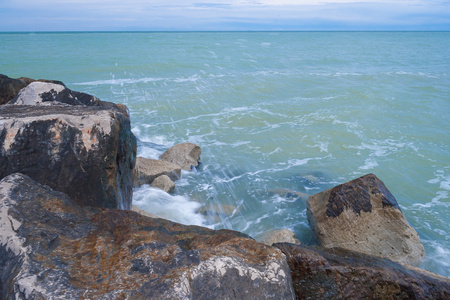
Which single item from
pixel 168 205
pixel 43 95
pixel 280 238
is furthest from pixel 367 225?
pixel 43 95

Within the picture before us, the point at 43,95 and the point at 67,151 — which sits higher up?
the point at 43,95

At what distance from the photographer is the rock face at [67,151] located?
3.34m

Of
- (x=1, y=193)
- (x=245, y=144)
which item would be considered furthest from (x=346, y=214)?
(x=245, y=144)

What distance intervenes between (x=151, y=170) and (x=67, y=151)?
461cm

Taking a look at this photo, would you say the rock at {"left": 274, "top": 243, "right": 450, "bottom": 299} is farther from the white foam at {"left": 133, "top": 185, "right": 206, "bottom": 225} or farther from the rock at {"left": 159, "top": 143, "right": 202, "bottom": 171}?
the rock at {"left": 159, "top": 143, "right": 202, "bottom": 171}

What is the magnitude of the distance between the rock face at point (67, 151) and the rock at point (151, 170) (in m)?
3.95

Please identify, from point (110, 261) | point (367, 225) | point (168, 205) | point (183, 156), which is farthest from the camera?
point (183, 156)

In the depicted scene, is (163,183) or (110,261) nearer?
(110,261)

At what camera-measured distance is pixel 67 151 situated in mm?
3424

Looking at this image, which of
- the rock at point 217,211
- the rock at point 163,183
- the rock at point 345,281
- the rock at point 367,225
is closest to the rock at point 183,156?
the rock at point 163,183

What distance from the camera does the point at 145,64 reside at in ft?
88.1

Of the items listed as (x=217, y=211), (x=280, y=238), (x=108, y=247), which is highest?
(x=108, y=247)

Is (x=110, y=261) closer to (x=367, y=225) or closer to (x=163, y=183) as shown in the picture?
(x=367, y=225)

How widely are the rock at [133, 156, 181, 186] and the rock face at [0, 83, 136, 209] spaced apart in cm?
395
